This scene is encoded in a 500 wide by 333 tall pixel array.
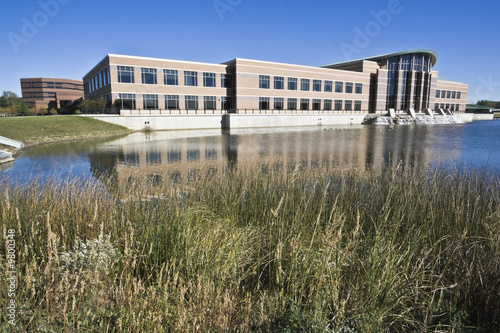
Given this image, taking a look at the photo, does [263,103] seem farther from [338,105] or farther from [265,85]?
[338,105]

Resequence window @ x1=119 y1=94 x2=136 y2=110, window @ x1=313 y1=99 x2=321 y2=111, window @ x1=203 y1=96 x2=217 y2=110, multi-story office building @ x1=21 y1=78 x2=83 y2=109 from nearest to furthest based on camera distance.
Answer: window @ x1=119 y1=94 x2=136 y2=110 < window @ x1=203 y1=96 x2=217 y2=110 < window @ x1=313 y1=99 x2=321 y2=111 < multi-story office building @ x1=21 y1=78 x2=83 y2=109

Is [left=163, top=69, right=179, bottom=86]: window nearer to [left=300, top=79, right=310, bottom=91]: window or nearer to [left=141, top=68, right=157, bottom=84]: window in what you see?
[left=141, top=68, right=157, bottom=84]: window

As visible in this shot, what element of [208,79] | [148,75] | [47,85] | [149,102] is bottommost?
[149,102]

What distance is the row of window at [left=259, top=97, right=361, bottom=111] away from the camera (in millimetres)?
53656

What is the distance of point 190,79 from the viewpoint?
4750 centimetres

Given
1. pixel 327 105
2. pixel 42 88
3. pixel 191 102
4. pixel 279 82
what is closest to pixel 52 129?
pixel 191 102

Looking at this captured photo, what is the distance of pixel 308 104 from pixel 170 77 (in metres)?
25.8

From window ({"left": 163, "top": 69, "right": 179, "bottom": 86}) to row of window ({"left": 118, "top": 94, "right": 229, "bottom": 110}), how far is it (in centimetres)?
186

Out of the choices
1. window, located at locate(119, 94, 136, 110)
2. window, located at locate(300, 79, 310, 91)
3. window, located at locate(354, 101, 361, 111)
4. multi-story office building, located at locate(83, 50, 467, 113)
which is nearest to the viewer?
window, located at locate(119, 94, 136, 110)

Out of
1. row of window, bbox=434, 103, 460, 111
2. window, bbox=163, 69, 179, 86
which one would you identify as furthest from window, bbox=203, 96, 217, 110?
row of window, bbox=434, 103, 460, 111

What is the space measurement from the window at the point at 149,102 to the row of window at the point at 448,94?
72.9 meters

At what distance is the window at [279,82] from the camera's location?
53875mm

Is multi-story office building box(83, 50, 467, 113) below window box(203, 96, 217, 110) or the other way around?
the other way around

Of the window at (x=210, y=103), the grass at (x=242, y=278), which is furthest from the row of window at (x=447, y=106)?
the grass at (x=242, y=278)
